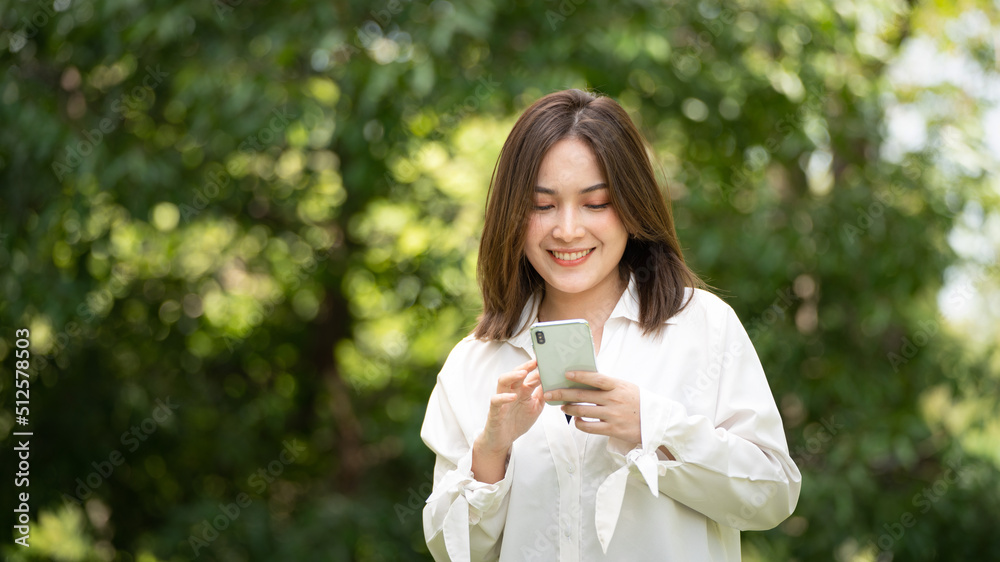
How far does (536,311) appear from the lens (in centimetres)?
187

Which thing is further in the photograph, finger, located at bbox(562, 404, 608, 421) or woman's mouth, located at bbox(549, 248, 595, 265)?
woman's mouth, located at bbox(549, 248, 595, 265)

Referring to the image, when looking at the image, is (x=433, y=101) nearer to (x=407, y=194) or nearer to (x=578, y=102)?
(x=407, y=194)

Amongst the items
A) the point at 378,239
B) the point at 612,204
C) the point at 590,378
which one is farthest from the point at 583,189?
the point at 378,239

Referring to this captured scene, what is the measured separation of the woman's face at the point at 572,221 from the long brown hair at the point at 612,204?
2 cm

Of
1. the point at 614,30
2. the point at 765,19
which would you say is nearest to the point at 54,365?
the point at 614,30

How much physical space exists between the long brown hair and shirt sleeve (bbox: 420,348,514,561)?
20 cm

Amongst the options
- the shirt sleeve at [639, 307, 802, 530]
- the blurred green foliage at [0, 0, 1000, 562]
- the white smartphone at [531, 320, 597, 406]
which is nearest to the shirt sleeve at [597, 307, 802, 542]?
the shirt sleeve at [639, 307, 802, 530]

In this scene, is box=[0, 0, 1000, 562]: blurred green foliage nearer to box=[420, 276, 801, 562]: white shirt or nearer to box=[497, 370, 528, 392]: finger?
box=[420, 276, 801, 562]: white shirt

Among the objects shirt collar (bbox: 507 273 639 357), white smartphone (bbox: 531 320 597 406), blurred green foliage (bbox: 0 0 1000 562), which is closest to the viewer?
white smartphone (bbox: 531 320 597 406)

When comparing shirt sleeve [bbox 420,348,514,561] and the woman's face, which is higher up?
the woman's face

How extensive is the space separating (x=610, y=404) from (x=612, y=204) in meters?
0.41

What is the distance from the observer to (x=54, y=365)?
4215 mm

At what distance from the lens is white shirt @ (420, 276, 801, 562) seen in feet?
4.99

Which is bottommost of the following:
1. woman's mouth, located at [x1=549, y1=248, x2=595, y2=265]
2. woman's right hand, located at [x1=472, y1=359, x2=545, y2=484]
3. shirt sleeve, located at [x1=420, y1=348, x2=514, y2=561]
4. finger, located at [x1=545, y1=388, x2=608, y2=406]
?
shirt sleeve, located at [x1=420, y1=348, x2=514, y2=561]
